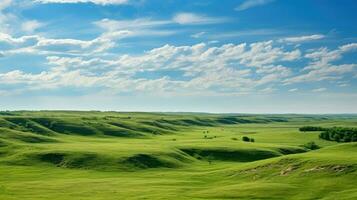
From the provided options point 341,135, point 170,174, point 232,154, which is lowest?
point 170,174

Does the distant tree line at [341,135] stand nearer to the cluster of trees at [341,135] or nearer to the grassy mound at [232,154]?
the cluster of trees at [341,135]

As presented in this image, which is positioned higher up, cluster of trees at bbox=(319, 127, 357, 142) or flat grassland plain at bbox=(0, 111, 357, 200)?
cluster of trees at bbox=(319, 127, 357, 142)

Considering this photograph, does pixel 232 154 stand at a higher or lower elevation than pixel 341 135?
lower

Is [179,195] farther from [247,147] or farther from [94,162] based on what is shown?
[247,147]

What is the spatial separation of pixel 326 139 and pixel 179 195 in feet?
429

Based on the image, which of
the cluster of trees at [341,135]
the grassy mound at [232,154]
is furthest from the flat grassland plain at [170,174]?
the cluster of trees at [341,135]

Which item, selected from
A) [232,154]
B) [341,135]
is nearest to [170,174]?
[232,154]

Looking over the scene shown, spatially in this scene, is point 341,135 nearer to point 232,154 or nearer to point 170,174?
point 232,154

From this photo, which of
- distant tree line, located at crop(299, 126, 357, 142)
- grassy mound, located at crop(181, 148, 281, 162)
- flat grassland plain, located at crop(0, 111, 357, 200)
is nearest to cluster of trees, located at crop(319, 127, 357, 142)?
distant tree line, located at crop(299, 126, 357, 142)

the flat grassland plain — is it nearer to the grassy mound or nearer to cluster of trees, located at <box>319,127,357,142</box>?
the grassy mound

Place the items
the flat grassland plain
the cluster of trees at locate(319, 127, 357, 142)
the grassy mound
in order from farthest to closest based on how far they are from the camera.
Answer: the cluster of trees at locate(319, 127, 357, 142)
the grassy mound
the flat grassland plain

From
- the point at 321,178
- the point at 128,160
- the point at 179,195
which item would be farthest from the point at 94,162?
the point at 321,178

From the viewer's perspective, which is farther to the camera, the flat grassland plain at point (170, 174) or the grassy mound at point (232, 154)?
the grassy mound at point (232, 154)

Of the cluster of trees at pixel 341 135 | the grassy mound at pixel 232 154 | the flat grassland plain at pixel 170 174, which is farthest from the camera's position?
the cluster of trees at pixel 341 135
